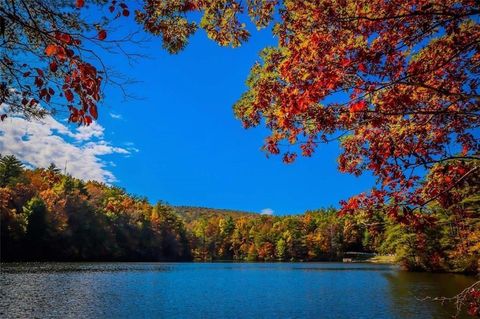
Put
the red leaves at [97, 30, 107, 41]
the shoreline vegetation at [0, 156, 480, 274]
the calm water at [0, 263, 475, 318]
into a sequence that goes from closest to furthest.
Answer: the red leaves at [97, 30, 107, 41] < the calm water at [0, 263, 475, 318] < the shoreline vegetation at [0, 156, 480, 274]

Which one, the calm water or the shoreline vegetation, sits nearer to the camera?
the calm water

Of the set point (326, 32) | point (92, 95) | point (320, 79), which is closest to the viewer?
point (92, 95)

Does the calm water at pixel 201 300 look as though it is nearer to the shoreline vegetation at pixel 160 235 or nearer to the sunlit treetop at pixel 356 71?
the shoreline vegetation at pixel 160 235

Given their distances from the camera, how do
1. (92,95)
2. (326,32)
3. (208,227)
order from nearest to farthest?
(92,95) < (326,32) < (208,227)

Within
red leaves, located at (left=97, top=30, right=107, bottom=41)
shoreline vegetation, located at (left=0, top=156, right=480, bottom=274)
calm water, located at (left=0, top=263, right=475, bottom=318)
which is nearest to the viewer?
red leaves, located at (left=97, top=30, right=107, bottom=41)

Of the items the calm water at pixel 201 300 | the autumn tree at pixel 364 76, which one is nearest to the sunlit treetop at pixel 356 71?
the autumn tree at pixel 364 76

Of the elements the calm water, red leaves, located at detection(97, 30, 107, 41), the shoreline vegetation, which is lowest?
the calm water

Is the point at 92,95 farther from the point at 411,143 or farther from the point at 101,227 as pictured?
the point at 101,227

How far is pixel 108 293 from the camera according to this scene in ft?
97.9

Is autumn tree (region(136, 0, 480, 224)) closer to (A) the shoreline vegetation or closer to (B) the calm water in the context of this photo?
(A) the shoreline vegetation

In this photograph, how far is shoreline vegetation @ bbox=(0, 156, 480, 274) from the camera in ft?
184

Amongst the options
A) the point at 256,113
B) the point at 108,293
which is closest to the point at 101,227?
the point at 108,293

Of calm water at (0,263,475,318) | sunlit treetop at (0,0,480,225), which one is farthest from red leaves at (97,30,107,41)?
calm water at (0,263,475,318)

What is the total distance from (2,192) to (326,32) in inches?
2666
